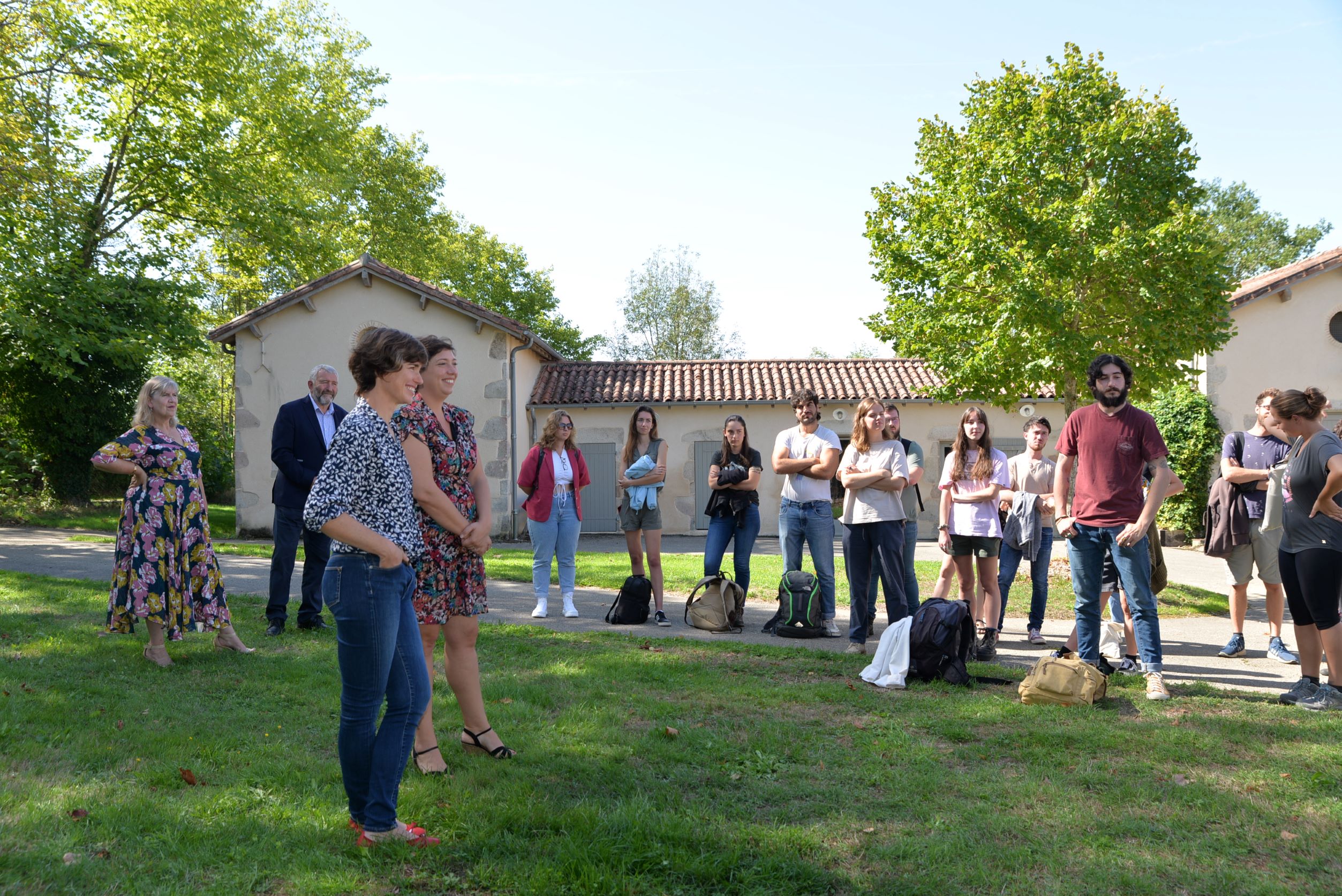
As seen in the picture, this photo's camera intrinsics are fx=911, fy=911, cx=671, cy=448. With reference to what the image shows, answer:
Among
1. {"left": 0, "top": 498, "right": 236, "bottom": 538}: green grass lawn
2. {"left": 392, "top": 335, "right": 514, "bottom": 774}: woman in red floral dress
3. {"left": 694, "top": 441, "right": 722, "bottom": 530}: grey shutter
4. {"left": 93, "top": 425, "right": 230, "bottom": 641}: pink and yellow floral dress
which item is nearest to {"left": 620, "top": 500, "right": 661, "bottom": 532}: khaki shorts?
{"left": 93, "top": 425, "right": 230, "bottom": 641}: pink and yellow floral dress

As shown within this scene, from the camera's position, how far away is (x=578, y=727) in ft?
16.3

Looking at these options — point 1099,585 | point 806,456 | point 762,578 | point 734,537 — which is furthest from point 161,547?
point 762,578

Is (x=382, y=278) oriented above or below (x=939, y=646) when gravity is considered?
above

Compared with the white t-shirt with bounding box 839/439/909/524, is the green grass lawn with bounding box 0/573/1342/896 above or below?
below

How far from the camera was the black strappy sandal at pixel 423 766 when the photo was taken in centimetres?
413

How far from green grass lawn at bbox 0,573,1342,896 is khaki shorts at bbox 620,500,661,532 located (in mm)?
2703

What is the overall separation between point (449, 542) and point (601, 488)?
18.1 m

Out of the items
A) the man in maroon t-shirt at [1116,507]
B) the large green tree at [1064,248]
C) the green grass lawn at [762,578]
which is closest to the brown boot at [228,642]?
the green grass lawn at [762,578]

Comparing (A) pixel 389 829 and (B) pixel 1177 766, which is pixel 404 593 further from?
(B) pixel 1177 766

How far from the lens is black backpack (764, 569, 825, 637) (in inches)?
318

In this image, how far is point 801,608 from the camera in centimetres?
814

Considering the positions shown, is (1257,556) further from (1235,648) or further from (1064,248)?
(1064,248)

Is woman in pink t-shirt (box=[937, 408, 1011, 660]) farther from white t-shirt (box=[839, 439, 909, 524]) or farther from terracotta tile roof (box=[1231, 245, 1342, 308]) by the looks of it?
terracotta tile roof (box=[1231, 245, 1342, 308])

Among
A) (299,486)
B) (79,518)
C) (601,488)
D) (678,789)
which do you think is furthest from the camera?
(601,488)
